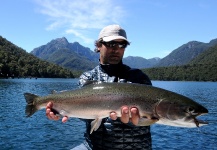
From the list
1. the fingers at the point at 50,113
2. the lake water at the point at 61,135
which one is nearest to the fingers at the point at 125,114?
the fingers at the point at 50,113

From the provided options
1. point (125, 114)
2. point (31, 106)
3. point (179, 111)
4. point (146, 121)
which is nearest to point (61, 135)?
point (31, 106)

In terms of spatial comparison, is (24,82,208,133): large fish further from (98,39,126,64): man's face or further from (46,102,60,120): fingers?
(98,39,126,64): man's face

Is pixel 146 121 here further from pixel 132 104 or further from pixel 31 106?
pixel 31 106

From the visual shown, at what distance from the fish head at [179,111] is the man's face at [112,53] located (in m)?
1.56

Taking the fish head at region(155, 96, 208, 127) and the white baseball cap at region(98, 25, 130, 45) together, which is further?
the white baseball cap at region(98, 25, 130, 45)

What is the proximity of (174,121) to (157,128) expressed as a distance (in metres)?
24.1

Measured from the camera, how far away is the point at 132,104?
508cm

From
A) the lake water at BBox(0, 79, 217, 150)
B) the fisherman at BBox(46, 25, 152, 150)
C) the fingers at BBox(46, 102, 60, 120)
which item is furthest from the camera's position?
the lake water at BBox(0, 79, 217, 150)

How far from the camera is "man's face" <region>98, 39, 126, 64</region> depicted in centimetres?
611

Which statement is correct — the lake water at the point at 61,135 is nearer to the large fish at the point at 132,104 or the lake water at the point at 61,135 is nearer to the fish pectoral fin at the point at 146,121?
the large fish at the point at 132,104

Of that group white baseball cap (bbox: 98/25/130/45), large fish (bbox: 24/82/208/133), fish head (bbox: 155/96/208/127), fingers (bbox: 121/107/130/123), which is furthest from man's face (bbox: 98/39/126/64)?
fish head (bbox: 155/96/208/127)

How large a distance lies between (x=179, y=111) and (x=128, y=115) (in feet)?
2.77

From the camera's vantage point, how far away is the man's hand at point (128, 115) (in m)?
4.97

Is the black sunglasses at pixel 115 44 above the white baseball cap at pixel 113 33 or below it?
below
